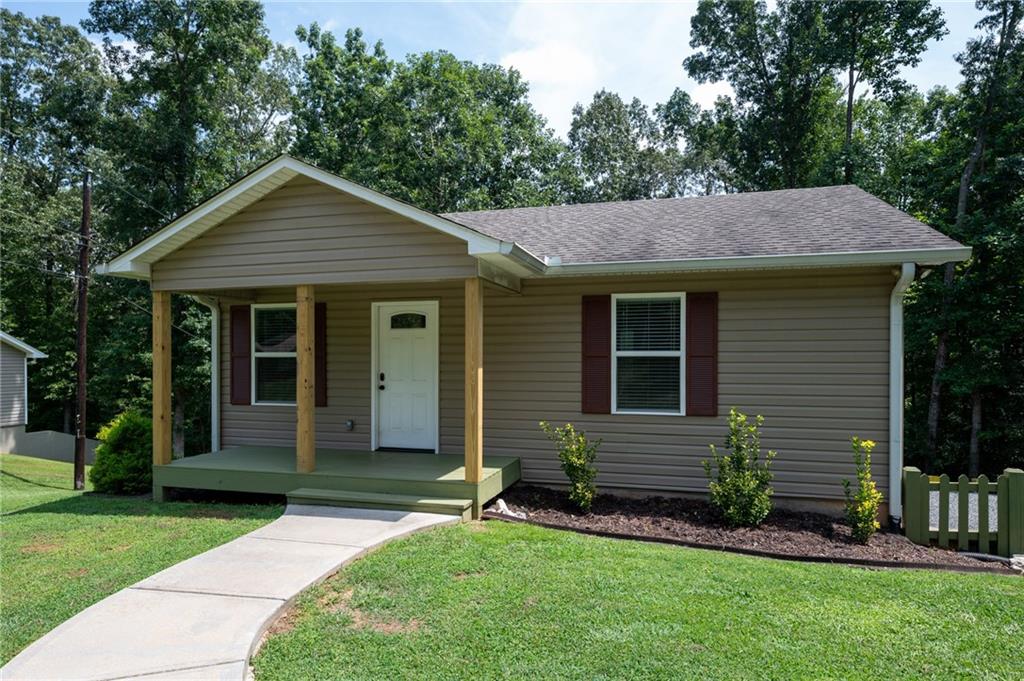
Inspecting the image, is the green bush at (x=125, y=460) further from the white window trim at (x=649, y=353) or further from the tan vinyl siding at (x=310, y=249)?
the white window trim at (x=649, y=353)

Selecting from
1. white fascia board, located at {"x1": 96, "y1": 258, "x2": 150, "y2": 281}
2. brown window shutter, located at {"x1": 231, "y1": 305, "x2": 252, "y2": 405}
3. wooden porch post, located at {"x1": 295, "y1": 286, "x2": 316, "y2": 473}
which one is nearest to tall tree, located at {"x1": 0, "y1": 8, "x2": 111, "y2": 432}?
brown window shutter, located at {"x1": 231, "y1": 305, "x2": 252, "y2": 405}

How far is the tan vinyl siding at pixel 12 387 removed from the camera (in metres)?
18.5

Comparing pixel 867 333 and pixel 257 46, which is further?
pixel 257 46

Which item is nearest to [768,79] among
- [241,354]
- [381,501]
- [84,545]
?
[241,354]

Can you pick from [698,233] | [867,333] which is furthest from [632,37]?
[867,333]

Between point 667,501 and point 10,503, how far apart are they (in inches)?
335

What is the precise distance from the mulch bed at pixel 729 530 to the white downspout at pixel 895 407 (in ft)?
1.32

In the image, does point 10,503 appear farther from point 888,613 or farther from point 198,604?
point 888,613

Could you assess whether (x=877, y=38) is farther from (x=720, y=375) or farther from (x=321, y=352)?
(x=321, y=352)

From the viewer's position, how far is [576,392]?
23.8 ft

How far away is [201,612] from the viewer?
372 cm

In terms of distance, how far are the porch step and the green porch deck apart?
1cm

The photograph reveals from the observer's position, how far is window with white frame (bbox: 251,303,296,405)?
8.54m

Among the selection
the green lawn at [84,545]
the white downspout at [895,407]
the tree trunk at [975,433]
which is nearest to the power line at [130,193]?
the green lawn at [84,545]
